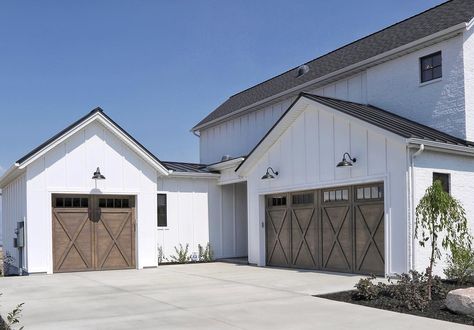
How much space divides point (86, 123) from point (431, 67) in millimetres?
10805

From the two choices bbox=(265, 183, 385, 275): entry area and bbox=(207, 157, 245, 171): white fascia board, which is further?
bbox=(207, 157, 245, 171): white fascia board

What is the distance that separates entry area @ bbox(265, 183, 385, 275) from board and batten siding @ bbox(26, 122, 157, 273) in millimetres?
4222

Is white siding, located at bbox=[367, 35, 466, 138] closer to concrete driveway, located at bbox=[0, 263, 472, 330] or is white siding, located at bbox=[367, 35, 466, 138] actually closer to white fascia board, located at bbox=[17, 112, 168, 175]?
concrete driveway, located at bbox=[0, 263, 472, 330]

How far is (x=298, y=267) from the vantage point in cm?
1627

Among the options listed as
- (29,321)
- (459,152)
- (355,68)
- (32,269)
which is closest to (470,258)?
(459,152)

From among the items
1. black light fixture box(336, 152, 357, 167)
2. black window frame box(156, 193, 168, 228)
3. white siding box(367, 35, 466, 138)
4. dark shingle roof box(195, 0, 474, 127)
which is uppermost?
dark shingle roof box(195, 0, 474, 127)

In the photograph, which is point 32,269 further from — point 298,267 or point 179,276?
point 298,267

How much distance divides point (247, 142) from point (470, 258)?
12986mm

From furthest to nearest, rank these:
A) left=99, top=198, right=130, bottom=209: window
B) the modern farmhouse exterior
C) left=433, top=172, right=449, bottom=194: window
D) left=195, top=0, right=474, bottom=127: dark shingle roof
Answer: left=99, top=198, right=130, bottom=209: window < left=195, top=0, right=474, bottom=127: dark shingle roof < the modern farmhouse exterior < left=433, top=172, right=449, bottom=194: window

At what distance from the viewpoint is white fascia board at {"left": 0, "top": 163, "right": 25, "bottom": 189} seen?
16120 millimetres

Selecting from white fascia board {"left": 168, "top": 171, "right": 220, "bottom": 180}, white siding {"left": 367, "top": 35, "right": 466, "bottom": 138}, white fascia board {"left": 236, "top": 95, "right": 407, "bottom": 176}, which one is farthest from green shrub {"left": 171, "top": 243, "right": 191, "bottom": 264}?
white siding {"left": 367, "top": 35, "right": 466, "bottom": 138}

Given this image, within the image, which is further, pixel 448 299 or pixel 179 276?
pixel 179 276

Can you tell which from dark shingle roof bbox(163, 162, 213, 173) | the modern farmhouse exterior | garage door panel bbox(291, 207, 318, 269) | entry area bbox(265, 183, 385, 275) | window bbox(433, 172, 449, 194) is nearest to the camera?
window bbox(433, 172, 449, 194)

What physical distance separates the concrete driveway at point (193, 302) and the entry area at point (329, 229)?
736 mm
